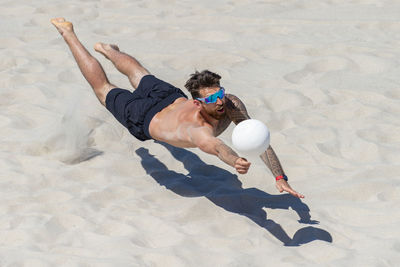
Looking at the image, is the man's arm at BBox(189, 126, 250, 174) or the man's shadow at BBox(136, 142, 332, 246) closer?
the man's arm at BBox(189, 126, 250, 174)

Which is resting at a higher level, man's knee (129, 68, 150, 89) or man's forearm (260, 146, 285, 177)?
man's knee (129, 68, 150, 89)

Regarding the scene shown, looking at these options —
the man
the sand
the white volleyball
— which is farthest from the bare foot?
the white volleyball

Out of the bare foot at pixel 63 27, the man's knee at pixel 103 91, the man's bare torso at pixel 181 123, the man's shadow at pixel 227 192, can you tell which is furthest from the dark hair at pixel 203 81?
the bare foot at pixel 63 27

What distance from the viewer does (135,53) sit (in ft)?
23.0

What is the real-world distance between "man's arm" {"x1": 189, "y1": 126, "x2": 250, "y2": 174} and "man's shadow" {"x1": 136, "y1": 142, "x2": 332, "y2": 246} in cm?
56

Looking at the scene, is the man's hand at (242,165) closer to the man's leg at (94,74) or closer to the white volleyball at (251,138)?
the white volleyball at (251,138)

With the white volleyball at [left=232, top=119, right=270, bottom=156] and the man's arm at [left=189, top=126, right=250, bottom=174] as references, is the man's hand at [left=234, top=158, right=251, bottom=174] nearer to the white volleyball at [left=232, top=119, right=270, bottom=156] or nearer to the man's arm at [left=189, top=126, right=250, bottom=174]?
the man's arm at [left=189, top=126, right=250, bottom=174]

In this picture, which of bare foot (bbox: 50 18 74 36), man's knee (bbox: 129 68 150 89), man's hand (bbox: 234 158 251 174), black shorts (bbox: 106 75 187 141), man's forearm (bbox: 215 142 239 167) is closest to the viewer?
man's hand (bbox: 234 158 251 174)

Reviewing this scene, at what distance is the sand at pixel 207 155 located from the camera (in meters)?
4.05

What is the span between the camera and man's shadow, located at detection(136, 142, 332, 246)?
431 centimetres

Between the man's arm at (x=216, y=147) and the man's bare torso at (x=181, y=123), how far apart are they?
99 mm

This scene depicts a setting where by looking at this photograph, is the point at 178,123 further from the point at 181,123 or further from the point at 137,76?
the point at 137,76

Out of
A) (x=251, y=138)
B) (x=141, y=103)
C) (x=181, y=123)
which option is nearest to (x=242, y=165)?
(x=251, y=138)

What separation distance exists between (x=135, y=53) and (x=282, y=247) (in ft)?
11.4
